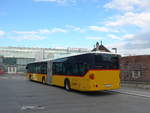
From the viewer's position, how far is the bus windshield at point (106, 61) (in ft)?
45.2

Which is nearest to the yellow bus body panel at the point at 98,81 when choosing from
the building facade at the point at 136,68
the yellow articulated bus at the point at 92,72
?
the yellow articulated bus at the point at 92,72

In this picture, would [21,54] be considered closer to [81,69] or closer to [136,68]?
[136,68]

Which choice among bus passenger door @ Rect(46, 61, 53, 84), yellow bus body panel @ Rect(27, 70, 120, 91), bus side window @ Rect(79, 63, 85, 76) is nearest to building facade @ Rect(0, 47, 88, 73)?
bus passenger door @ Rect(46, 61, 53, 84)

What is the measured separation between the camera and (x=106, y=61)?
14125 millimetres

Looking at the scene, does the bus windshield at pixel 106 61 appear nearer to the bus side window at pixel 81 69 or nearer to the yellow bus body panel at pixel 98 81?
the yellow bus body panel at pixel 98 81

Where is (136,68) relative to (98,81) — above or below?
above

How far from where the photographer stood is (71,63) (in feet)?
53.4

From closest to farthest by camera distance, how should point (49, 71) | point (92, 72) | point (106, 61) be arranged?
point (92, 72), point (106, 61), point (49, 71)

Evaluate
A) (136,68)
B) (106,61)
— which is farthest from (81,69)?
(136,68)

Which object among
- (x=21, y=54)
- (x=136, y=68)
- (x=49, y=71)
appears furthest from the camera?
(x=21, y=54)

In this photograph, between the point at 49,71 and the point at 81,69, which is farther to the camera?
the point at 49,71

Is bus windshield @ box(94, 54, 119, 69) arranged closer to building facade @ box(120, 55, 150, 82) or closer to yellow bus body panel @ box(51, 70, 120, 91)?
yellow bus body panel @ box(51, 70, 120, 91)

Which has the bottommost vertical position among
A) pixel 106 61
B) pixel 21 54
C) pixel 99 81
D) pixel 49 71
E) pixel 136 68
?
pixel 99 81

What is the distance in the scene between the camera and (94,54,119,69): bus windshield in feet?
45.2
